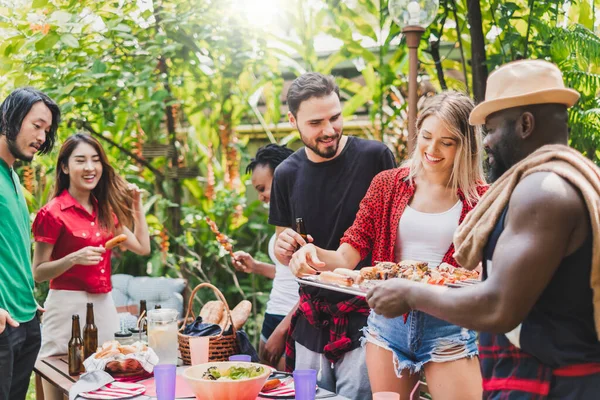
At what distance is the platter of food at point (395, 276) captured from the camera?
223 centimetres

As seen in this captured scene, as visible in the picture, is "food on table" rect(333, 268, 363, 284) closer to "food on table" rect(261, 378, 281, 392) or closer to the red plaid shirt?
the red plaid shirt

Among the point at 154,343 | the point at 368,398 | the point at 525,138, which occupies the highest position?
the point at 525,138

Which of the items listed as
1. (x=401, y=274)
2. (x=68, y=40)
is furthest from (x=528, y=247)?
(x=68, y=40)

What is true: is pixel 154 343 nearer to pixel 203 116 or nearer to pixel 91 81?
pixel 91 81

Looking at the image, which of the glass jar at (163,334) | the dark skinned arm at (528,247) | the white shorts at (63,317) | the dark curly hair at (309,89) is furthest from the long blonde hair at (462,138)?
the white shorts at (63,317)

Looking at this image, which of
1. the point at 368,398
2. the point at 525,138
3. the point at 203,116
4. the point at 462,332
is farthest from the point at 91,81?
the point at 525,138

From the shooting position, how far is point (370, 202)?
2.70m

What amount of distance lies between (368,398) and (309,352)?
332mm

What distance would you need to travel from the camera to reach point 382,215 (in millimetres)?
2652

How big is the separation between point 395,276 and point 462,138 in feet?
1.87

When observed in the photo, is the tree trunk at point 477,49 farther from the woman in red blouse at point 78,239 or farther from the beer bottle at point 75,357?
the beer bottle at point 75,357

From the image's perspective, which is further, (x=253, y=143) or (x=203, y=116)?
(x=253, y=143)

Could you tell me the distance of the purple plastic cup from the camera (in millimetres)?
2346

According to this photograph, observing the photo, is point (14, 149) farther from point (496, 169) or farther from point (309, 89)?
point (496, 169)
